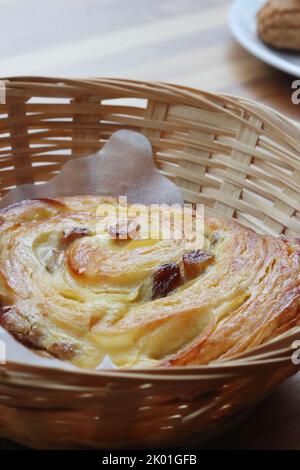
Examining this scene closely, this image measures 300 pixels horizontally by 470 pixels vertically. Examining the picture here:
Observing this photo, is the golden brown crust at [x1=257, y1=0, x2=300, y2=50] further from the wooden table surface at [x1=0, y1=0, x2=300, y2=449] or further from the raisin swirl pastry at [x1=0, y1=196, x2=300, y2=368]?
the raisin swirl pastry at [x1=0, y1=196, x2=300, y2=368]

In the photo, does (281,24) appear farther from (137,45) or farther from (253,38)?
(137,45)

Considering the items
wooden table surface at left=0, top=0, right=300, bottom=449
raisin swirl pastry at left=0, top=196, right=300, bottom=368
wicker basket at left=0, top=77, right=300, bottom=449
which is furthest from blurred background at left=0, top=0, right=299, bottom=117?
raisin swirl pastry at left=0, top=196, right=300, bottom=368

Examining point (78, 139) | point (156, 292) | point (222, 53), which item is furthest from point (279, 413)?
point (222, 53)

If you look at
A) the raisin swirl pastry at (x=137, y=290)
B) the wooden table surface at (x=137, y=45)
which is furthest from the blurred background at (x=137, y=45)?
the raisin swirl pastry at (x=137, y=290)

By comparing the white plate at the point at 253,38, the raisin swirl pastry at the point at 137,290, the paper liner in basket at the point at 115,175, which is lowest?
the raisin swirl pastry at the point at 137,290

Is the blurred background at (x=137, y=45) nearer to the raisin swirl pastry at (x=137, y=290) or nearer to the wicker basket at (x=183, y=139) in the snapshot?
the wicker basket at (x=183, y=139)

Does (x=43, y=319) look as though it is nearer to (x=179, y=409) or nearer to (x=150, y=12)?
(x=179, y=409)

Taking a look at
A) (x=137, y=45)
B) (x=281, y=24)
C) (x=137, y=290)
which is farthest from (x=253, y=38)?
(x=137, y=290)
